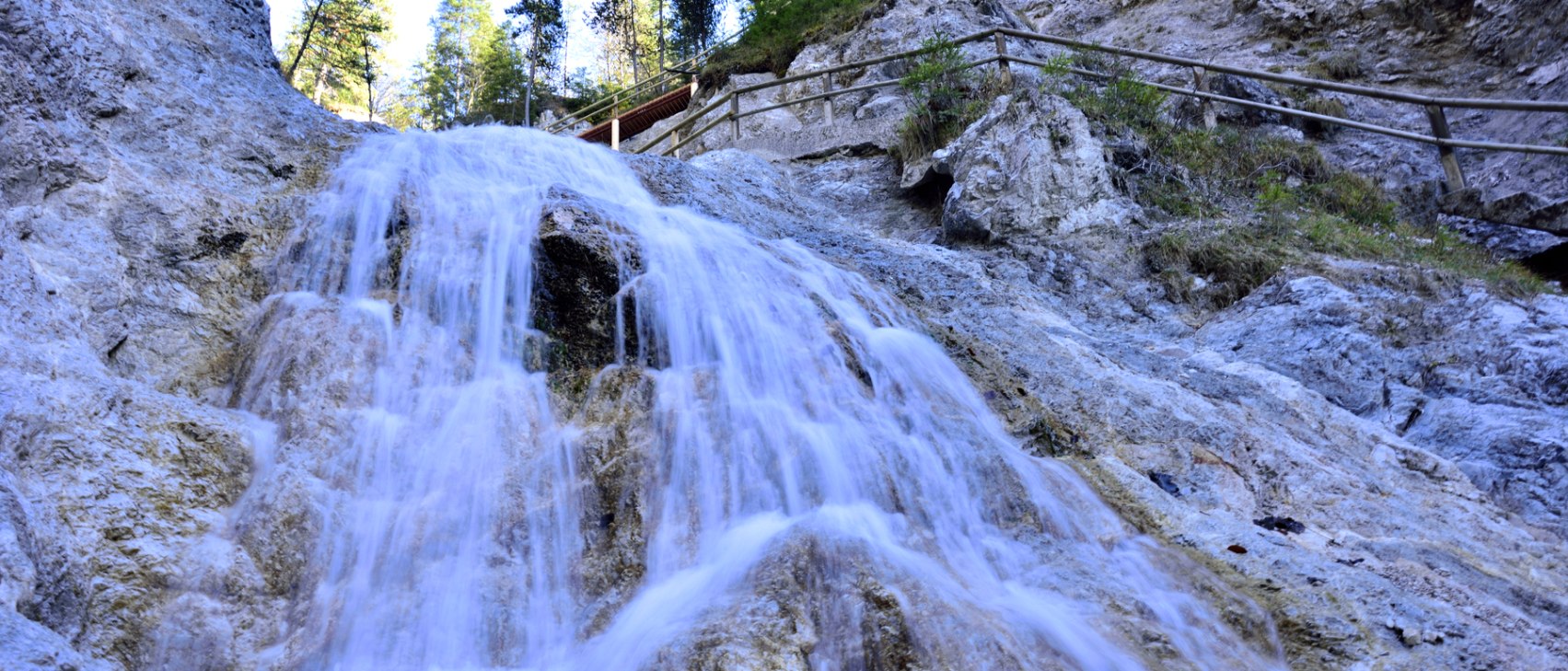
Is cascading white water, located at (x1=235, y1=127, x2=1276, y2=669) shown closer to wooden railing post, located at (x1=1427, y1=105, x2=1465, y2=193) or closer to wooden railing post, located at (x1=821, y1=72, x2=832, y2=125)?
wooden railing post, located at (x1=1427, y1=105, x2=1465, y2=193)

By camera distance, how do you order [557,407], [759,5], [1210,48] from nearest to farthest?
[557,407], [1210,48], [759,5]

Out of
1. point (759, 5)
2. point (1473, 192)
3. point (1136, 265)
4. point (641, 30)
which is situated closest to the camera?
point (1136, 265)

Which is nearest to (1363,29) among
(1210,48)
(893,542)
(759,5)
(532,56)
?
(1210,48)

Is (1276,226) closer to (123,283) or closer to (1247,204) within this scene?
(1247,204)

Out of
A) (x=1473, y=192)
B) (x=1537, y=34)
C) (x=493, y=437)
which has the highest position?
(x=1537, y=34)

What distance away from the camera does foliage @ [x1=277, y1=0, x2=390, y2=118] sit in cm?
2928

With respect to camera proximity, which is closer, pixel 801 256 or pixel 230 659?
pixel 230 659

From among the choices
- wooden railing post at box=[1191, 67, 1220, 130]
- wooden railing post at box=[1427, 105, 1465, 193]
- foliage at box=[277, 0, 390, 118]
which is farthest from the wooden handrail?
foliage at box=[277, 0, 390, 118]

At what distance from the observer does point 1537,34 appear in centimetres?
1141

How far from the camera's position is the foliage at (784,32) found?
16.8m

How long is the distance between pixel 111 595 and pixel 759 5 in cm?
1905

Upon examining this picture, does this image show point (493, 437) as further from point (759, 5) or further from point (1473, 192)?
point (759, 5)

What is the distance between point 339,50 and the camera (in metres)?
30.5

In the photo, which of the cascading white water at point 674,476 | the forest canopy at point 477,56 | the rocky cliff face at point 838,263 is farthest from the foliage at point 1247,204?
the forest canopy at point 477,56
